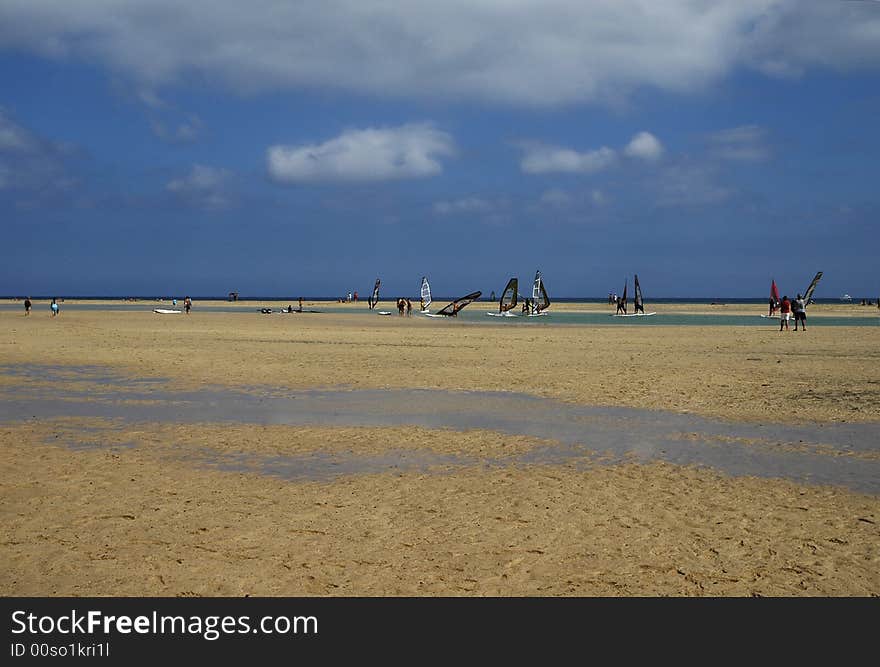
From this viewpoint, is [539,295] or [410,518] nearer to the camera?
[410,518]

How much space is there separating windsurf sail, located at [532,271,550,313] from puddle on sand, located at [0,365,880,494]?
5042 cm

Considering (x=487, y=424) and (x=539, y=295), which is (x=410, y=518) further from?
(x=539, y=295)

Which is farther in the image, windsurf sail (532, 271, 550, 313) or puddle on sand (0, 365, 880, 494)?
windsurf sail (532, 271, 550, 313)

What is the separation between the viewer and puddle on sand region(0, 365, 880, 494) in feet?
29.4

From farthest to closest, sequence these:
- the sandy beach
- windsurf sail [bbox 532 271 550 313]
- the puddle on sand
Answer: windsurf sail [bbox 532 271 550 313] → the puddle on sand → the sandy beach

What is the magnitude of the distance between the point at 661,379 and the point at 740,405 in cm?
377

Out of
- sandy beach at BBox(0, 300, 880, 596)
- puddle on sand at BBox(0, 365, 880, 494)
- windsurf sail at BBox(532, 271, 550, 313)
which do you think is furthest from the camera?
windsurf sail at BBox(532, 271, 550, 313)

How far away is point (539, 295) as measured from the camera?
220 ft

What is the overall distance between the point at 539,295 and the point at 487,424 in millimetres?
56212

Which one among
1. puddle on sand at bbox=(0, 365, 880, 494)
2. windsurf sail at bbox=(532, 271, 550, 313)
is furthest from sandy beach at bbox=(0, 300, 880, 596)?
windsurf sail at bbox=(532, 271, 550, 313)

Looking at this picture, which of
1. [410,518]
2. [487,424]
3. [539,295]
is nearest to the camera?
[410,518]

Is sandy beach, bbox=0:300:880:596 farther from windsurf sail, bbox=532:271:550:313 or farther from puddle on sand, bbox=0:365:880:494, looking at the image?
windsurf sail, bbox=532:271:550:313

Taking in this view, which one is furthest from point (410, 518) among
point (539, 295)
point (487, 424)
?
point (539, 295)
